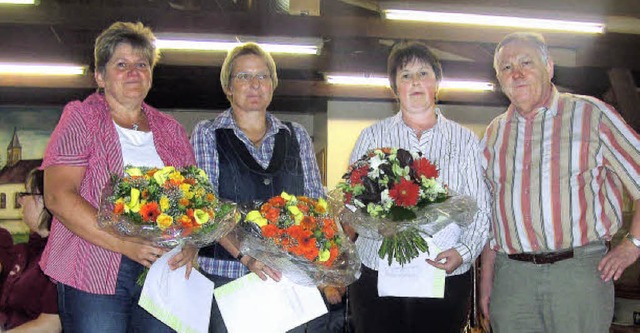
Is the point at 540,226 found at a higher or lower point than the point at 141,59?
lower

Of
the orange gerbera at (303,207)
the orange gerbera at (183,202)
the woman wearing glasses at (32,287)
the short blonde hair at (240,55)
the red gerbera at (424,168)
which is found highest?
the short blonde hair at (240,55)

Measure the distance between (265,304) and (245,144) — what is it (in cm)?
65

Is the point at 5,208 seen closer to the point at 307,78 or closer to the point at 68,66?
the point at 68,66

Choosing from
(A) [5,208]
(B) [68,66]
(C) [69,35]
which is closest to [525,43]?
(B) [68,66]

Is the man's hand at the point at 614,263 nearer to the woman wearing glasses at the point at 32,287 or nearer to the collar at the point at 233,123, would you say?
the collar at the point at 233,123

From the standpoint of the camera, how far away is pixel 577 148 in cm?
281

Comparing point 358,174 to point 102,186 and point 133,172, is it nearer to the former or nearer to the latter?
point 133,172

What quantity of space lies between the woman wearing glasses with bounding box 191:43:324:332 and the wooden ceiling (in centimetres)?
292

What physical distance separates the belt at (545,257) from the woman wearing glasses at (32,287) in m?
2.20

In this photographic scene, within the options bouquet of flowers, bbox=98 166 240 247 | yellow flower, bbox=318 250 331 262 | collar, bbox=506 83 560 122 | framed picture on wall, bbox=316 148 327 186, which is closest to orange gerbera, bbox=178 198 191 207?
bouquet of flowers, bbox=98 166 240 247

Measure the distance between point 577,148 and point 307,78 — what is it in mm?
5821

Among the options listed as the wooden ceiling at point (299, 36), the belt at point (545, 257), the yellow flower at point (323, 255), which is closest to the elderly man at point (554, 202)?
the belt at point (545, 257)

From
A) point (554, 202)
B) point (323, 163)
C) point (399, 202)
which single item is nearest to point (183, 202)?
point (399, 202)

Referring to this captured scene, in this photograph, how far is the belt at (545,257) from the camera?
2746 mm
